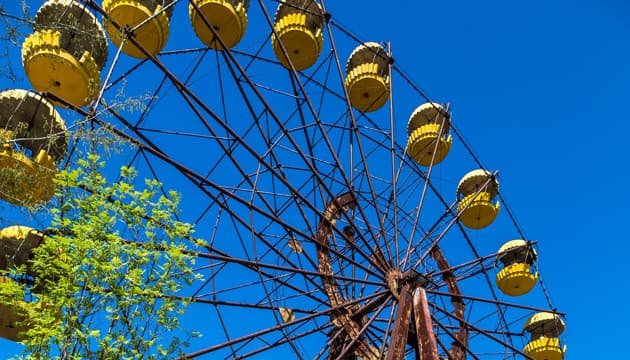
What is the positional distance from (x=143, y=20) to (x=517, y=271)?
12.2m

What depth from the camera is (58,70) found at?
8.51 meters

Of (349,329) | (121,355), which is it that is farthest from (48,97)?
(349,329)

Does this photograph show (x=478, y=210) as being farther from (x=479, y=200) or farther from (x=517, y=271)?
(x=517, y=271)

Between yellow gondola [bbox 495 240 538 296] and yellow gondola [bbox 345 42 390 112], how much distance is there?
18.5ft

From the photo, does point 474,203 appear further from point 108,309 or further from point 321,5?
point 108,309

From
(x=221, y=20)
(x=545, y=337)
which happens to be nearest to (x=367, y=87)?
(x=221, y=20)

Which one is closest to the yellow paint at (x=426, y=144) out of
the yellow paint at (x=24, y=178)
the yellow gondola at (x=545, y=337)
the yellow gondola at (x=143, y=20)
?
the yellow gondola at (x=545, y=337)

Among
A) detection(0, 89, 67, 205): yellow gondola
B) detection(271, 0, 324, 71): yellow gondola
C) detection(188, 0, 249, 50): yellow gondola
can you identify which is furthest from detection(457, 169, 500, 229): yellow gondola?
detection(0, 89, 67, 205): yellow gondola

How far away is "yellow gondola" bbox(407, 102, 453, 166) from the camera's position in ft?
57.4

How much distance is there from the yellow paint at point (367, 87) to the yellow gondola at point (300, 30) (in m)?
1.98

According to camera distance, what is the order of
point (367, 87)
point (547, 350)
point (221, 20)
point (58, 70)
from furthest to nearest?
point (547, 350), point (367, 87), point (221, 20), point (58, 70)

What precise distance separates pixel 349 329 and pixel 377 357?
2.60 ft

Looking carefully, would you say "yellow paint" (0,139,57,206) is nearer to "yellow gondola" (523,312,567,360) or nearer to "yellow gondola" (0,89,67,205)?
"yellow gondola" (0,89,67,205)

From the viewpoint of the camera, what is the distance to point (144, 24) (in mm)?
10625
